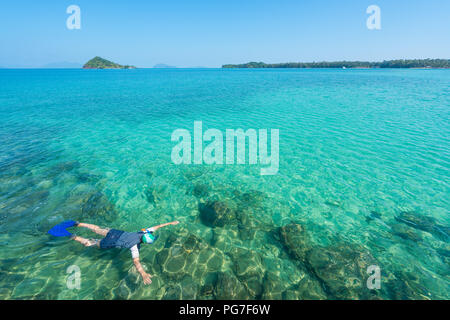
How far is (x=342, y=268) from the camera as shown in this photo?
287 inches

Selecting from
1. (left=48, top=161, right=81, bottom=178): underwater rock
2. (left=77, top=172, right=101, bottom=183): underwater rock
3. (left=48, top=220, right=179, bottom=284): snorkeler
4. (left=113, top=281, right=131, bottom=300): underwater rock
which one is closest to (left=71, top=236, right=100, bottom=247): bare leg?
(left=48, top=220, right=179, bottom=284): snorkeler

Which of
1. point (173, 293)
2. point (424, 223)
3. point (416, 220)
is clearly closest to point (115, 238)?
point (173, 293)

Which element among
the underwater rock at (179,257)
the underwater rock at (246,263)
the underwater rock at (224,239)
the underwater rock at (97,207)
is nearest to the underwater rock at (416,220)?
the underwater rock at (246,263)

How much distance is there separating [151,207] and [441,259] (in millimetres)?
12847

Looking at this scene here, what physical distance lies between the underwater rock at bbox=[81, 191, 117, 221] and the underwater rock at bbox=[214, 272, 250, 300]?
20.8 ft

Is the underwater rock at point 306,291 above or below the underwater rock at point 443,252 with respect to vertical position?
below

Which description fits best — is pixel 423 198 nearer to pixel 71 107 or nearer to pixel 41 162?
pixel 41 162

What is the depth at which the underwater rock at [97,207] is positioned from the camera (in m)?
9.82

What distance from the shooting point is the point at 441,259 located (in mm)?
7586

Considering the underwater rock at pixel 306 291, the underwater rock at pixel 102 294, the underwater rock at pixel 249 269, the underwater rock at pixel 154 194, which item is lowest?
the underwater rock at pixel 306 291

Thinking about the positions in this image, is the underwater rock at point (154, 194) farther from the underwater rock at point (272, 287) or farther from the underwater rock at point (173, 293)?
the underwater rock at point (272, 287)

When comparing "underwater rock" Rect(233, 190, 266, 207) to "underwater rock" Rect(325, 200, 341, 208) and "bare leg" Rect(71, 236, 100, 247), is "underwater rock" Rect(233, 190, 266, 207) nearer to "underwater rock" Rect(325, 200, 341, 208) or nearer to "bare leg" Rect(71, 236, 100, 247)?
"underwater rock" Rect(325, 200, 341, 208)

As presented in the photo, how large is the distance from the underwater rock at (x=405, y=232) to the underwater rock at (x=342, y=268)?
221 cm

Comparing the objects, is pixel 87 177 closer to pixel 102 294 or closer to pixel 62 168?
pixel 62 168
